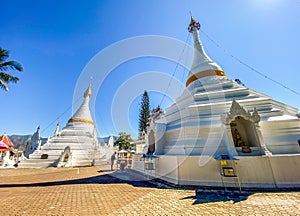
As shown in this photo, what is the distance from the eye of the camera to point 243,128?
748cm

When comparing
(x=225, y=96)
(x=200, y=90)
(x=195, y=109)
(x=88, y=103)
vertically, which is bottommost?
(x=195, y=109)

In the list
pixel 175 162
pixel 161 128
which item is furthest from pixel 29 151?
pixel 175 162

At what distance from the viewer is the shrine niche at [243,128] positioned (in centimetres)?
639

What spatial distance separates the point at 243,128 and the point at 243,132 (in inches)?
8.9

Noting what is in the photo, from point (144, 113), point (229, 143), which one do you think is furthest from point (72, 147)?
point (144, 113)

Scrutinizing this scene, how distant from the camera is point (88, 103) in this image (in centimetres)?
2505

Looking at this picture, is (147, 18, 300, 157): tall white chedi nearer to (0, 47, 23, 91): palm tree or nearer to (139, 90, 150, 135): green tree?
(0, 47, 23, 91): palm tree

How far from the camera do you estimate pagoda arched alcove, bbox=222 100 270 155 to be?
6.19m

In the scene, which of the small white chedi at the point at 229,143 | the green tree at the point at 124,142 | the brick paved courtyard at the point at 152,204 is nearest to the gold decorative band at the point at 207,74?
the small white chedi at the point at 229,143

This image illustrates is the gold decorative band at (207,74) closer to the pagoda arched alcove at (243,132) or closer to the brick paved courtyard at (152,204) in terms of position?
the pagoda arched alcove at (243,132)

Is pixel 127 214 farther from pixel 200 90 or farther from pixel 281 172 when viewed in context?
pixel 200 90

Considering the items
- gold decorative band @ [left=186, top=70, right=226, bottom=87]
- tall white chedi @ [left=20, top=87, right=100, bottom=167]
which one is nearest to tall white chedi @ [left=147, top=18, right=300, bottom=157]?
gold decorative band @ [left=186, top=70, right=226, bottom=87]

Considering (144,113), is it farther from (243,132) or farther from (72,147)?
(243,132)

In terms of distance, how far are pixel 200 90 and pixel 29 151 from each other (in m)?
28.9
